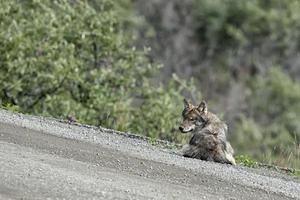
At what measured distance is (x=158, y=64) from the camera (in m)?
29.8

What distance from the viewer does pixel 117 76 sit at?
27.9 m

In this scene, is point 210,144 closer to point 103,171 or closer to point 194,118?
point 194,118

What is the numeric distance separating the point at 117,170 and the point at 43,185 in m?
2.18

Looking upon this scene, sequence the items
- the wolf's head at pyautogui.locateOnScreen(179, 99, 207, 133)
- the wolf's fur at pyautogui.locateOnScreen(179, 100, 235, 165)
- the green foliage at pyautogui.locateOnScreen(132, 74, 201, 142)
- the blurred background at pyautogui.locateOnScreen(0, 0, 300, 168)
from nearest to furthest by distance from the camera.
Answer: the wolf's fur at pyautogui.locateOnScreen(179, 100, 235, 165) < the wolf's head at pyautogui.locateOnScreen(179, 99, 207, 133) < the blurred background at pyautogui.locateOnScreen(0, 0, 300, 168) < the green foliage at pyautogui.locateOnScreen(132, 74, 201, 142)

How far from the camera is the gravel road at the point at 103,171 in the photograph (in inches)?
510

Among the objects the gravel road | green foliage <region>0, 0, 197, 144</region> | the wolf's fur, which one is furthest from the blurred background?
→ the gravel road

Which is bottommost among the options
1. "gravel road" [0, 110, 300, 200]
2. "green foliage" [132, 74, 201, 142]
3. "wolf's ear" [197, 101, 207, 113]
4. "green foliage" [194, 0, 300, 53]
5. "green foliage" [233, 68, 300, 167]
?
"gravel road" [0, 110, 300, 200]

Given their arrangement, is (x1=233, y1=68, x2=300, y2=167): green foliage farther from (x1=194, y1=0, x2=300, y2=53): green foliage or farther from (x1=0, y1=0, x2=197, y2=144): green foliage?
(x1=0, y1=0, x2=197, y2=144): green foliage

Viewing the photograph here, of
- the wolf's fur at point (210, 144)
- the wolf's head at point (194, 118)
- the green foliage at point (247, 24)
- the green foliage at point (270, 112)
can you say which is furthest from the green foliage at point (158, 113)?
the green foliage at point (247, 24)

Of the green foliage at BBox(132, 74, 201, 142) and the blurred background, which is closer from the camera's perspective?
the blurred background

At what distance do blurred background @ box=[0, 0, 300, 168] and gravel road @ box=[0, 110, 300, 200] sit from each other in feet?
12.4

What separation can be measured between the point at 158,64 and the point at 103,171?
15.4 metres

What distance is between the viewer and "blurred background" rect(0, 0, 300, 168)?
2634 centimetres

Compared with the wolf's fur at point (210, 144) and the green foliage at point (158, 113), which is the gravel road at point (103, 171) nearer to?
the wolf's fur at point (210, 144)
